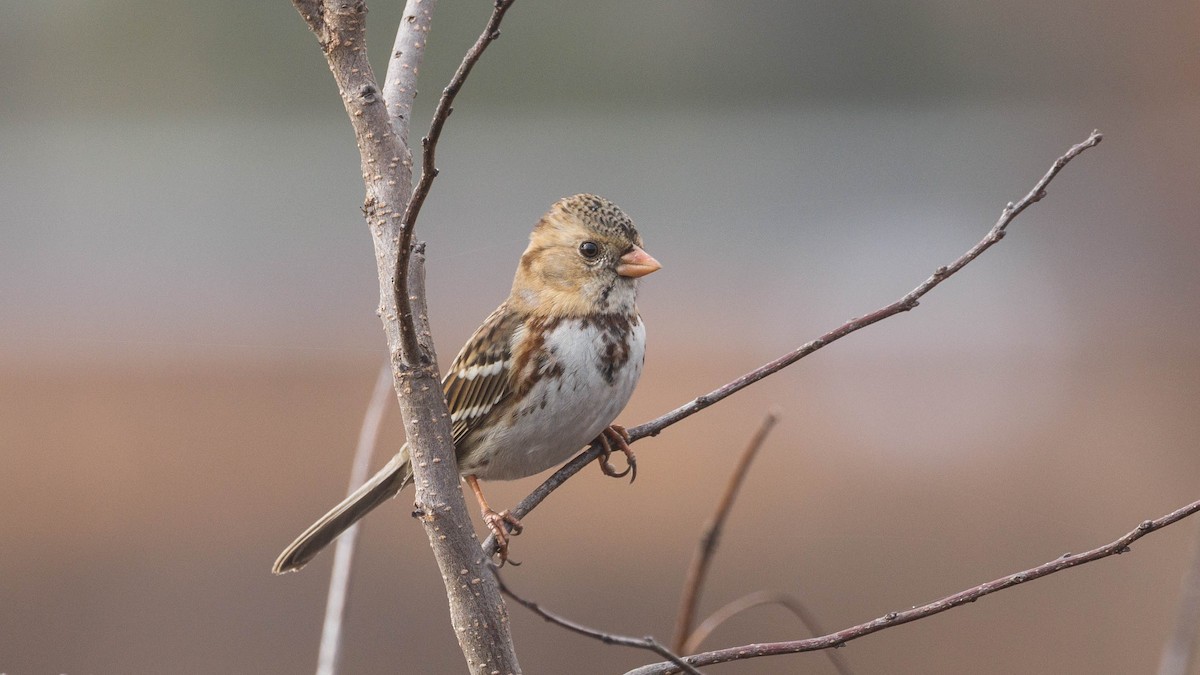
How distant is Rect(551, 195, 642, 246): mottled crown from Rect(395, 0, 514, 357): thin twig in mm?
1212

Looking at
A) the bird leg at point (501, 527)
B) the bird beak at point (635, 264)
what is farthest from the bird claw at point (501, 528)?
the bird beak at point (635, 264)

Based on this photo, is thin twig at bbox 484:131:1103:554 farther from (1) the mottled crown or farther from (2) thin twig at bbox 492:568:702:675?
(1) the mottled crown

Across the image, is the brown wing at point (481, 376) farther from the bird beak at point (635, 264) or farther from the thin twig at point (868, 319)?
the thin twig at point (868, 319)

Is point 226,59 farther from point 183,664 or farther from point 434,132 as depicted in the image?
point 434,132

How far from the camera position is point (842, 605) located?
5.19 meters

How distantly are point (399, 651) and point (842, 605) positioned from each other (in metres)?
1.83

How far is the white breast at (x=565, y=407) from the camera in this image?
7.94ft

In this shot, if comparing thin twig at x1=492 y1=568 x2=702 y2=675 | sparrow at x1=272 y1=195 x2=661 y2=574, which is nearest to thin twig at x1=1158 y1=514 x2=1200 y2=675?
thin twig at x1=492 y1=568 x2=702 y2=675

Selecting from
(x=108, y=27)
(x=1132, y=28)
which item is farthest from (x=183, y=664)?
(x=1132, y=28)

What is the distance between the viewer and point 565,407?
2422 mm

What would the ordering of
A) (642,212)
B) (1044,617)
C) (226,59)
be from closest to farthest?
(1044,617)
(642,212)
(226,59)

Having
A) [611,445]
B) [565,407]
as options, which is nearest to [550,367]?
[565,407]

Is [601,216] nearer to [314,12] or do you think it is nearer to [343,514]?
[343,514]

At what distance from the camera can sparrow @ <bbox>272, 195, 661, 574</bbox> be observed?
244 centimetres
